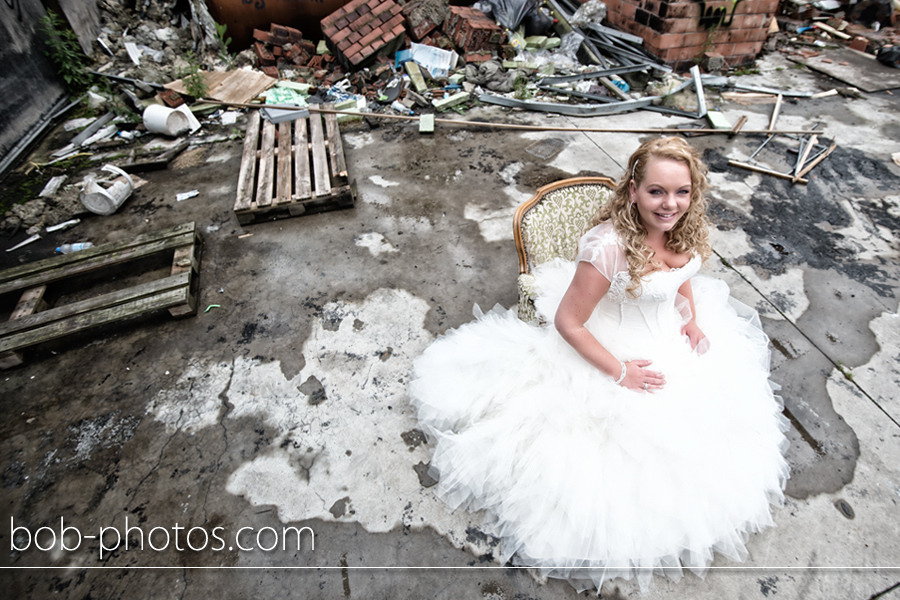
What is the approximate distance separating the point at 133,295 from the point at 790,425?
13.1 feet

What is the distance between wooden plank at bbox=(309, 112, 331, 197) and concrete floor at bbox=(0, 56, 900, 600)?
0.91 ft

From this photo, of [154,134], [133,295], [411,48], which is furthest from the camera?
[411,48]

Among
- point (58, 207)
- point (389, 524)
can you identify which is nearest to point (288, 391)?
point (389, 524)

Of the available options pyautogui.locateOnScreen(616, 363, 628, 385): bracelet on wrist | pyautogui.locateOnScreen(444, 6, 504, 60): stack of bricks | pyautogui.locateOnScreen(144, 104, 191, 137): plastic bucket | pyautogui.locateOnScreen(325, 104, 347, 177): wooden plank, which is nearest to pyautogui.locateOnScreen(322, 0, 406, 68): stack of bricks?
pyautogui.locateOnScreen(444, 6, 504, 60): stack of bricks

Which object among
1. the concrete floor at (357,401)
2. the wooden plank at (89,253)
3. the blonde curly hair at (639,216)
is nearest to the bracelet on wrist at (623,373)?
the blonde curly hair at (639,216)

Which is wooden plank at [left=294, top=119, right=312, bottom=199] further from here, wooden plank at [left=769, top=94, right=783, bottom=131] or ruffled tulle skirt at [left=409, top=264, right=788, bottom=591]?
wooden plank at [left=769, top=94, right=783, bottom=131]

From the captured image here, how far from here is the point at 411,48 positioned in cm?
573

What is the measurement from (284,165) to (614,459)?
372 cm

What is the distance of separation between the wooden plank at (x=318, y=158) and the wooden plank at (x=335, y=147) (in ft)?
0.23

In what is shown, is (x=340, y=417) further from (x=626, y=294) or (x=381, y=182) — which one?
(x=381, y=182)

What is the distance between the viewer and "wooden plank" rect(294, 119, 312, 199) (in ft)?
11.8

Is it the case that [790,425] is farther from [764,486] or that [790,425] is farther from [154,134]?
[154,134]

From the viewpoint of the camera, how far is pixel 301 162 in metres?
3.92

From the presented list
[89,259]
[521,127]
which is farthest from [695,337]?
[89,259]
